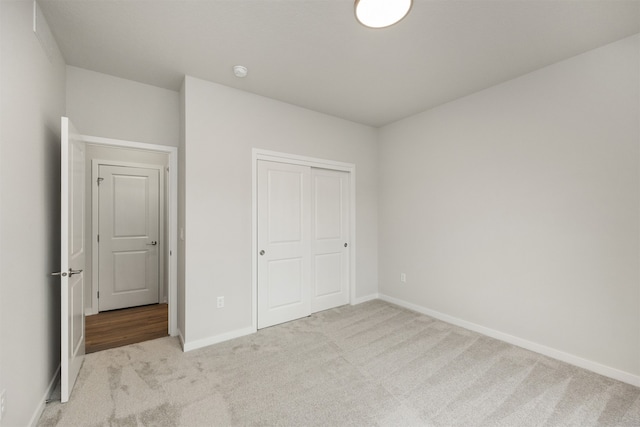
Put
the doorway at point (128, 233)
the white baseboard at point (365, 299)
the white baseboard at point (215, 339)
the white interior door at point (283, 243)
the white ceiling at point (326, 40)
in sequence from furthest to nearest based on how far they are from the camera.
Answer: the white baseboard at point (365, 299), the doorway at point (128, 233), the white interior door at point (283, 243), the white baseboard at point (215, 339), the white ceiling at point (326, 40)

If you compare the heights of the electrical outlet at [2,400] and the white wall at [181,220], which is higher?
the white wall at [181,220]

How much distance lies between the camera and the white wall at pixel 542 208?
2086 mm

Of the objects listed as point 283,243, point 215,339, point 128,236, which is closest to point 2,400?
point 215,339

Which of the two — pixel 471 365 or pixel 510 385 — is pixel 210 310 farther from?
pixel 510 385

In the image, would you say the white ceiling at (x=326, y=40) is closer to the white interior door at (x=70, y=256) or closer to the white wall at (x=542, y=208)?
the white wall at (x=542, y=208)

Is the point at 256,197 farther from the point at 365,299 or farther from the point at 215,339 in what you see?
the point at 365,299

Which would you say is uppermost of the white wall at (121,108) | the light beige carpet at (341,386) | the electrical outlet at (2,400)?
the white wall at (121,108)

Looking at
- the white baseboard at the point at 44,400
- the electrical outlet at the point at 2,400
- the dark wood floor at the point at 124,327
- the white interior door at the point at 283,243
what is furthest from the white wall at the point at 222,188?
the electrical outlet at the point at 2,400

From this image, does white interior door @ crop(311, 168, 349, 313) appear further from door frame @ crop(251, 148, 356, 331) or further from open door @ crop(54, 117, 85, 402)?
open door @ crop(54, 117, 85, 402)

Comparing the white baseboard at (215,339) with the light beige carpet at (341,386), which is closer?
the light beige carpet at (341,386)

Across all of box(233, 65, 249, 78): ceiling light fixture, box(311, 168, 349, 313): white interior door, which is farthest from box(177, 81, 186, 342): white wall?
box(311, 168, 349, 313): white interior door

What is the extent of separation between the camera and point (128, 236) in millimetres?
3877

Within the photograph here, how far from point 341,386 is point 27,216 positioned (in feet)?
7.64

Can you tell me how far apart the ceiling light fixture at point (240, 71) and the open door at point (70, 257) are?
4.39 ft
